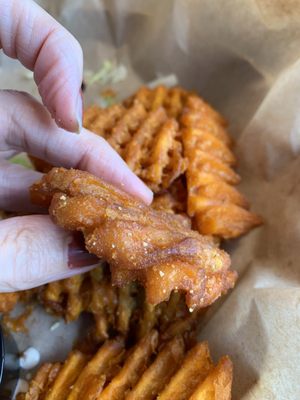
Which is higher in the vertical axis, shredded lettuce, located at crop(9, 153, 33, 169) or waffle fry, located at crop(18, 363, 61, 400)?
shredded lettuce, located at crop(9, 153, 33, 169)

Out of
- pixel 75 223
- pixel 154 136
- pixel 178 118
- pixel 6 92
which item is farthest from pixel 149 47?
pixel 75 223

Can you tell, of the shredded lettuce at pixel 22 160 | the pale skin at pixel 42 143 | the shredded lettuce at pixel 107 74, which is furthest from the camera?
the shredded lettuce at pixel 107 74

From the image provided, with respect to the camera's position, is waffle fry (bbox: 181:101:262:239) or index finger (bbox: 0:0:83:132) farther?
waffle fry (bbox: 181:101:262:239)

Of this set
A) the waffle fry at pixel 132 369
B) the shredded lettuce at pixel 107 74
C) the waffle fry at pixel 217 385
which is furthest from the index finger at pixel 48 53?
the shredded lettuce at pixel 107 74

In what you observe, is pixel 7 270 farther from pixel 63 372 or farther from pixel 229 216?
pixel 229 216

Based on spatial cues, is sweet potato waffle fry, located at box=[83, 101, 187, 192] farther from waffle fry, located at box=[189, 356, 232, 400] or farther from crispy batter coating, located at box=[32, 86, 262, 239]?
waffle fry, located at box=[189, 356, 232, 400]

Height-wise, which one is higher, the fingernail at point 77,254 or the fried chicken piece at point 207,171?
the fried chicken piece at point 207,171

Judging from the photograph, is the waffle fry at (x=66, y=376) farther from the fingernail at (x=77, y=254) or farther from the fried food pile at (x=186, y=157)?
the fried food pile at (x=186, y=157)

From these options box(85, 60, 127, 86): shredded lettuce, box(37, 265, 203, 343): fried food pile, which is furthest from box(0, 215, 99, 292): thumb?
box(85, 60, 127, 86): shredded lettuce

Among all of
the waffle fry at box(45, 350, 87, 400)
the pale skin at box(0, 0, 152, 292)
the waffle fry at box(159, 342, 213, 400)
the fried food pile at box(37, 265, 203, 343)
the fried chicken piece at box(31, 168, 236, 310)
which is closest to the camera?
the fried chicken piece at box(31, 168, 236, 310)
